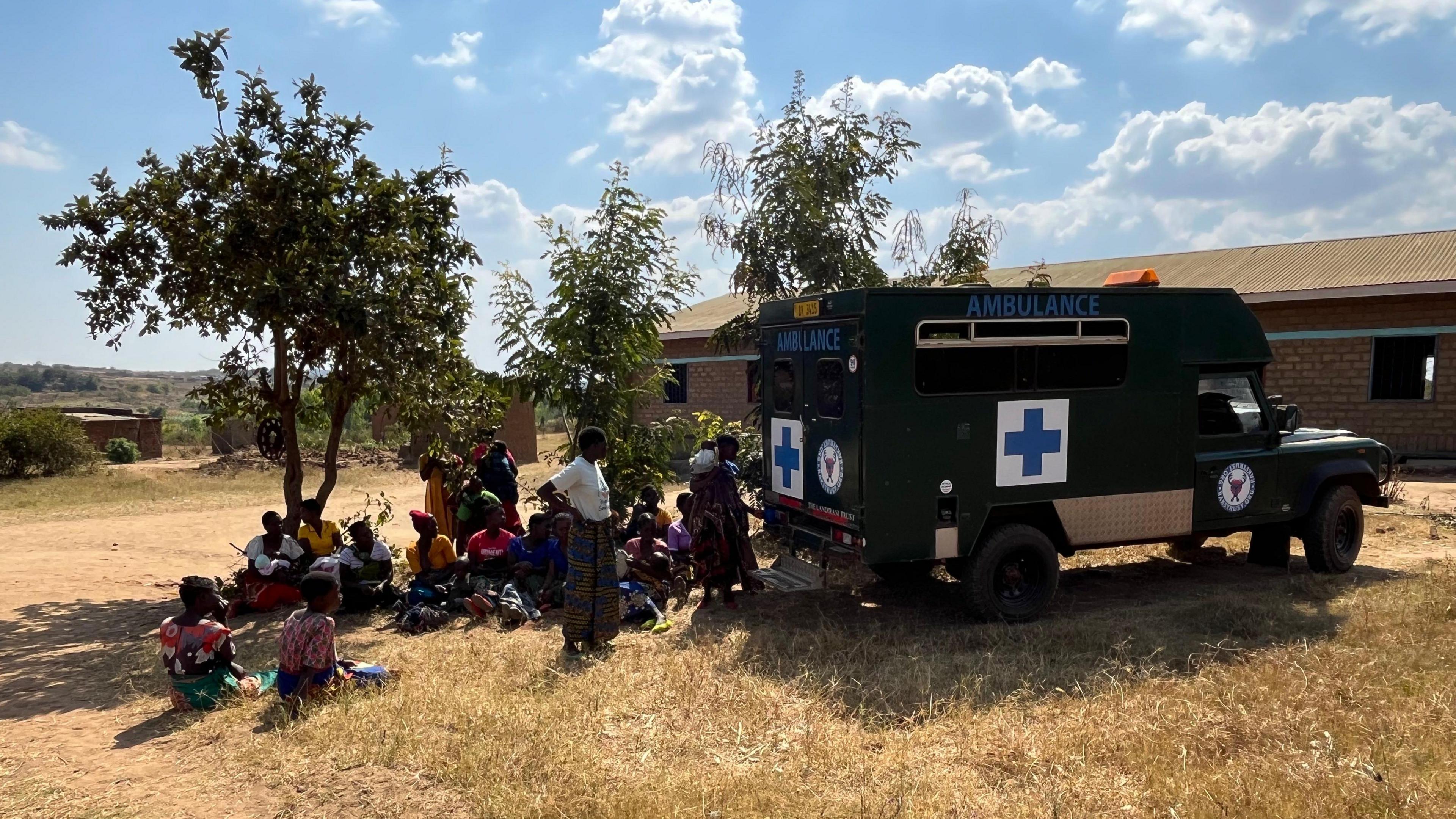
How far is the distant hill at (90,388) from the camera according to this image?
65000 millimetres

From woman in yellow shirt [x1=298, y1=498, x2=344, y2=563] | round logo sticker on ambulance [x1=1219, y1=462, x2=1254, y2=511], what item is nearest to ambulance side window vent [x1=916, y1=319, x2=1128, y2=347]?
round logo sticker on ambulance [x1=1219, y1=462, x2=1254, y2=511]

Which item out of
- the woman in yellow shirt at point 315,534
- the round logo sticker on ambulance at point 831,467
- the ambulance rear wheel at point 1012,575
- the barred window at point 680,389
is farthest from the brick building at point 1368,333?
the ambulance rear wheel at point 1012,575

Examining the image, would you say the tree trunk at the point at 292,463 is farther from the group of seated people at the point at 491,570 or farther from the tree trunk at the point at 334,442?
the group of seated people at the point at 491,570

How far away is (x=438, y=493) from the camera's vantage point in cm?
922

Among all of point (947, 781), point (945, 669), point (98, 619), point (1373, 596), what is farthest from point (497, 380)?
point (1373, 596)

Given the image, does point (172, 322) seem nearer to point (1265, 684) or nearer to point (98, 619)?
point (98, 619)

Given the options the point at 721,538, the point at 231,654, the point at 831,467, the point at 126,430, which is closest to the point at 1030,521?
the point at 831,467

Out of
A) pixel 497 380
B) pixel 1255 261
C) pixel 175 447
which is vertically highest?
pixel 1255 261

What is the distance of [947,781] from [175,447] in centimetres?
3208

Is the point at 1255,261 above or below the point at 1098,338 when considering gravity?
above

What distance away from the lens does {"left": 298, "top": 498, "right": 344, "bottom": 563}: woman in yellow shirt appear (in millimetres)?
8164

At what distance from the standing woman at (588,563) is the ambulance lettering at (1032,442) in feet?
9.32

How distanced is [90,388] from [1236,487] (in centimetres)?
9305

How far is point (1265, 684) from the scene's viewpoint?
207 inches
